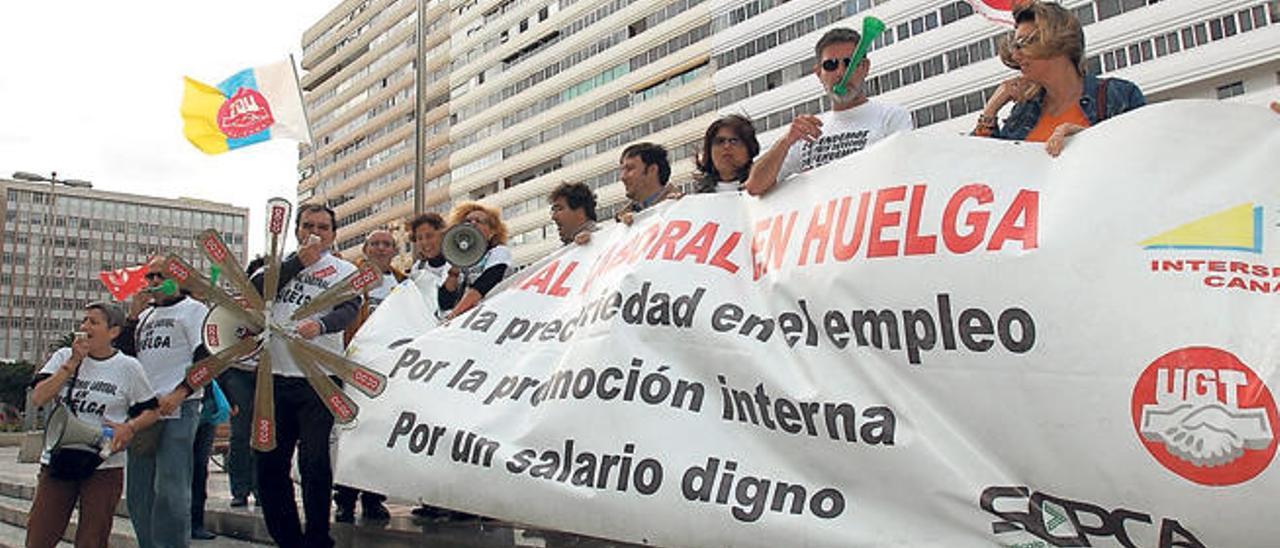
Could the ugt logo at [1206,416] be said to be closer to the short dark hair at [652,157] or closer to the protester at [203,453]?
the short dark hair at [652,157]

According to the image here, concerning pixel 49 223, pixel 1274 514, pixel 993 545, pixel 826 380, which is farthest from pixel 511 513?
pixel 49 223

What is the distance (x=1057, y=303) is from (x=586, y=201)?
259 centimetres

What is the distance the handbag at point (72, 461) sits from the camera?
4551mm

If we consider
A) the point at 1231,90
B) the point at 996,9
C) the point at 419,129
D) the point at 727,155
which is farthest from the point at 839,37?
the point at 1231,90

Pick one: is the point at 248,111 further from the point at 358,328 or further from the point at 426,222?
the point at 358,328

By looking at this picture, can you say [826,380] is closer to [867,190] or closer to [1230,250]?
[867,190]

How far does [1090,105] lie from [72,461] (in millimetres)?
4674

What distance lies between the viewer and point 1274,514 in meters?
1.94

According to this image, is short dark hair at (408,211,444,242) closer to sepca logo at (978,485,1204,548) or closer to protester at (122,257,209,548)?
protester at (122,257,209,548)

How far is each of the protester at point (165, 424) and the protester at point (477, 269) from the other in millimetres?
1207

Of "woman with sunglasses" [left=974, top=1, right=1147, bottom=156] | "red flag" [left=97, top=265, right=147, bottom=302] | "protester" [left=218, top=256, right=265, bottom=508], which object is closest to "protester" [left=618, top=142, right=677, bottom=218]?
"woman with sunglasses" [left=974, top=1, right=1147, bottom=156]

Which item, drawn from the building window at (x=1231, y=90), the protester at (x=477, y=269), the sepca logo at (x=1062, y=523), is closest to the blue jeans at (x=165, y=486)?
the protester at (x=477, y=269)

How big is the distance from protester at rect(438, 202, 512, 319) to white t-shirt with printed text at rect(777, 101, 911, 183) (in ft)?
4.66

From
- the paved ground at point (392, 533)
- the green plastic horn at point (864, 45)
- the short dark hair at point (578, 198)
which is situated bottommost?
the paved ground at point (392, 533)
